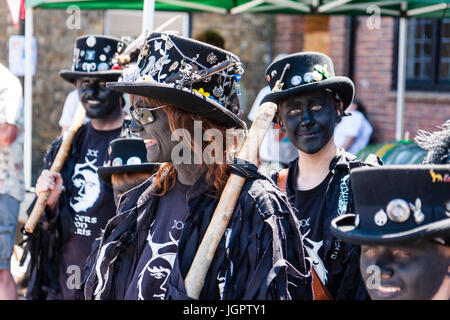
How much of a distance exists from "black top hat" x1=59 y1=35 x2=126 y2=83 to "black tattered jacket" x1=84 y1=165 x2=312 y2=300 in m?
2.25

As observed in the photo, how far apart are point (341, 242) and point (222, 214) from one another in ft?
3.06

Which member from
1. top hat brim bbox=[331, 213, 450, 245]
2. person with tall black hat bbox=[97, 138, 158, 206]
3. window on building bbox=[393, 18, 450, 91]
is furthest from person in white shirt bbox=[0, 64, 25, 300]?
window on building bbox=[393, 18, 450, 91]

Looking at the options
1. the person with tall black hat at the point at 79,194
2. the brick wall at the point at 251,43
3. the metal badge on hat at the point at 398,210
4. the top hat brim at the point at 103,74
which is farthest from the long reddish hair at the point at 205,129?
the brick wall at the point at 251,43

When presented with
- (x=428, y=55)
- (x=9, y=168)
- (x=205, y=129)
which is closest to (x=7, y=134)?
(x=9, y=168)

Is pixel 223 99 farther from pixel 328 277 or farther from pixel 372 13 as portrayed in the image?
pixel 372 13

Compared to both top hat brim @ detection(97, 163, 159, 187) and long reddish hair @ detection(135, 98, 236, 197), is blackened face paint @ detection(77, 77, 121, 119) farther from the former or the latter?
long reddish hair @ detection(135, 98, 236, 197)

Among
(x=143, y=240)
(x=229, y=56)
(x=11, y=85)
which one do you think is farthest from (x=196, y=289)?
(x=11, y=85)

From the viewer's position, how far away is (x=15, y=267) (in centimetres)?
655

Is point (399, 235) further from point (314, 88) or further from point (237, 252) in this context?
point (314, 88)

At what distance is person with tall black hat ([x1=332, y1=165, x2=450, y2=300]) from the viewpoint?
2021 millimetres

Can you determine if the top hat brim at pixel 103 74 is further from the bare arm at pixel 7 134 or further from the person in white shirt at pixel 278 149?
the person in white shirt at pixel 278 149

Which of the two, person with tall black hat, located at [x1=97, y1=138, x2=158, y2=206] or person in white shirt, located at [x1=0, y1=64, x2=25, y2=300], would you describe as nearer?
person with tall black hat, located at [x1=97, y1=138, x2=158, y2=206]

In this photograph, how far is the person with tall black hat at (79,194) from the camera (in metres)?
4.54
